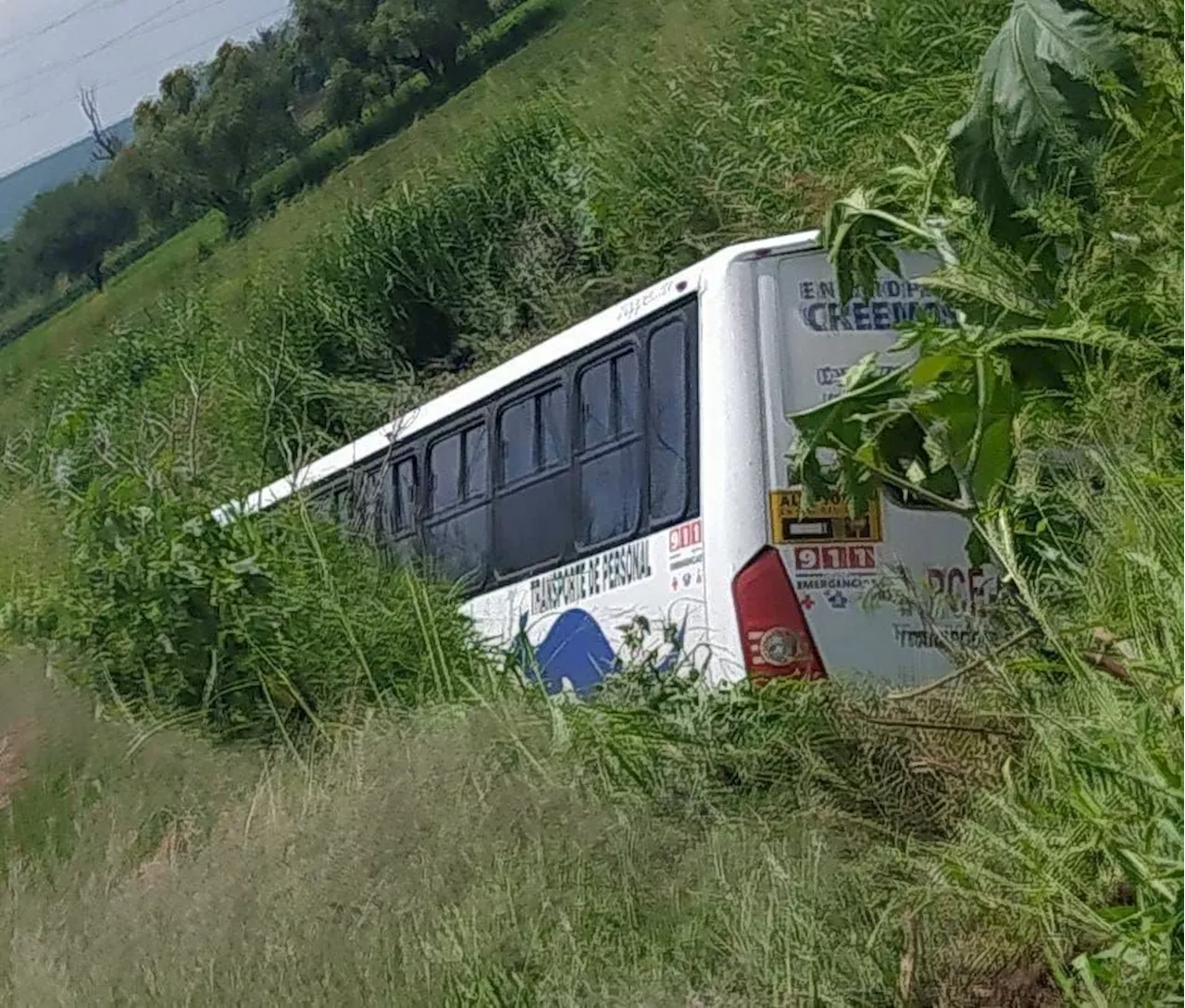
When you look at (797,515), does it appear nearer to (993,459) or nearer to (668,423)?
(668,423)

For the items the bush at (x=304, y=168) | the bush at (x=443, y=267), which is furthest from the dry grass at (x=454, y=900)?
the bush at (x=304, y=168)

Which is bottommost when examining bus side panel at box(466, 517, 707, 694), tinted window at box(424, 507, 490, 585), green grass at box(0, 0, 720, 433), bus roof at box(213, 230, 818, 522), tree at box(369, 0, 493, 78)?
bus side panel at box(466, 517, 707, 694)

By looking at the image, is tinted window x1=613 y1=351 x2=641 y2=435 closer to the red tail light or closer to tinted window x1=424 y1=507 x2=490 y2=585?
the red tail light

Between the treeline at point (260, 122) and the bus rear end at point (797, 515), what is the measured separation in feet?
123

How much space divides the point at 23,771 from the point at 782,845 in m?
4.38

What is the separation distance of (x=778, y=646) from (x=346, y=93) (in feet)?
158

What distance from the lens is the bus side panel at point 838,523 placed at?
296 inches

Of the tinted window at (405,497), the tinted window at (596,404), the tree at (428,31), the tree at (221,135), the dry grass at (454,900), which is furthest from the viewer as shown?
the tree at (221,135)

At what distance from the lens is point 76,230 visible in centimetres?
7406

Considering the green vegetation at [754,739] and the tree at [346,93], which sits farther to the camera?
the tree at [346,93]

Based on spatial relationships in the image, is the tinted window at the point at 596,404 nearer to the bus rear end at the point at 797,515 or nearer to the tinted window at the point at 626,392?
the tinted window at the point at 626,392

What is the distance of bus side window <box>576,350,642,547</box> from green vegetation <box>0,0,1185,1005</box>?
31.9 inches

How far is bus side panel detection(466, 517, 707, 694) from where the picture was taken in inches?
315

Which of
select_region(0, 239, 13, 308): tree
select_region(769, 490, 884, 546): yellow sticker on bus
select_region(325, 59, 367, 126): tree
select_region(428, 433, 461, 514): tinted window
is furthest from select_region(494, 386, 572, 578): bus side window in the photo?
select_region(0, 239, 13, 308): tree
